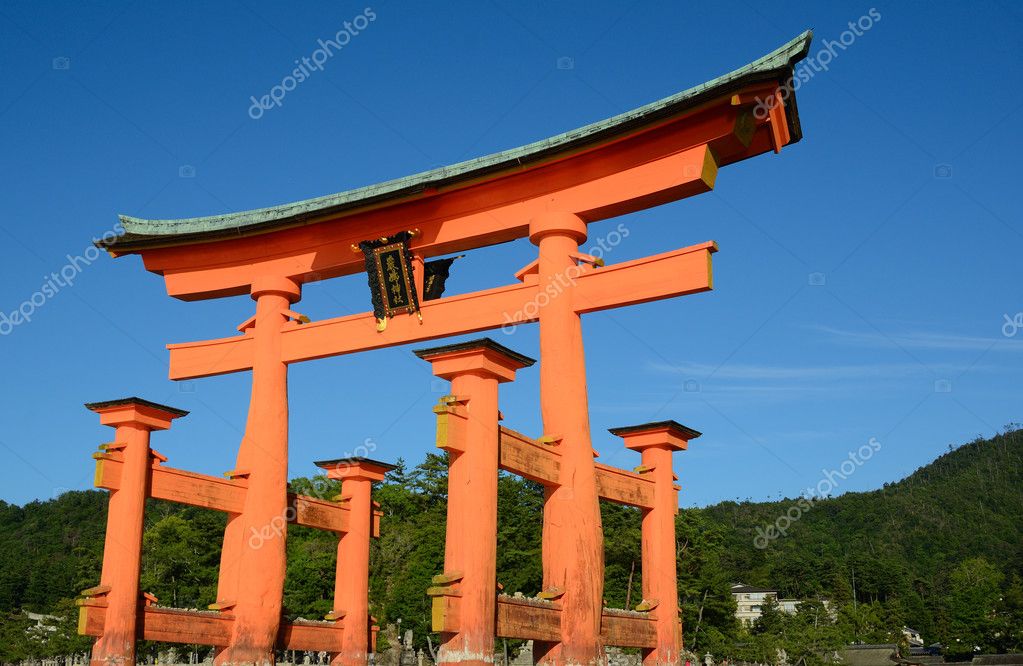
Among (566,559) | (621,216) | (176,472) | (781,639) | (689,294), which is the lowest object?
(781,639)

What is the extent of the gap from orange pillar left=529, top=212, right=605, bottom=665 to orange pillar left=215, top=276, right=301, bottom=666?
4.03 m

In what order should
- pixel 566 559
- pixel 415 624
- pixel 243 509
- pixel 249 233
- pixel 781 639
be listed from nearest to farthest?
pixel 566 559 → pixel 243 509 → pixel 249 233 → pixel 415 624 → pixel 781 639

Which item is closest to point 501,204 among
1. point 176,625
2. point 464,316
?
point 464,316

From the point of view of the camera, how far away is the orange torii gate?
986 cm

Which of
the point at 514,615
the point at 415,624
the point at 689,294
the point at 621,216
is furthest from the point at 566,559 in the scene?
the point at 415,624

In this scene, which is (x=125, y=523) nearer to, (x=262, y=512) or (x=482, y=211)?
(x=262, y=512)

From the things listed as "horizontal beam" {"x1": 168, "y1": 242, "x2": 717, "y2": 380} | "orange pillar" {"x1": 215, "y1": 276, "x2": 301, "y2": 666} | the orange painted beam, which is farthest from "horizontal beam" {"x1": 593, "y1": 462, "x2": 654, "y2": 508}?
"orange pillar" {"x1": 215, "y1": 276, "x2": 301, "y2": 666}

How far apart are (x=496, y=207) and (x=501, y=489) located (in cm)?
3090

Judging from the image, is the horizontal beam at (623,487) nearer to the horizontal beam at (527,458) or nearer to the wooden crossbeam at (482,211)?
the horizontal beam at (527,458)

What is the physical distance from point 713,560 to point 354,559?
2288 centimetres

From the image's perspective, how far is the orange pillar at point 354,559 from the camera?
1308 centimetres

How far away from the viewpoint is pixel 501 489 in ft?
137

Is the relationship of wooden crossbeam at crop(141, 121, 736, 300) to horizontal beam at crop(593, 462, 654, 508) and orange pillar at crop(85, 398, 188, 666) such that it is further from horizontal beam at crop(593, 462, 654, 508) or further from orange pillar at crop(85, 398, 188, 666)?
horizontal beam at crop(593, 462, 654, 508)

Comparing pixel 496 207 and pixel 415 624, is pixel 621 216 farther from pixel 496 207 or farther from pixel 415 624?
pixel 415 624
